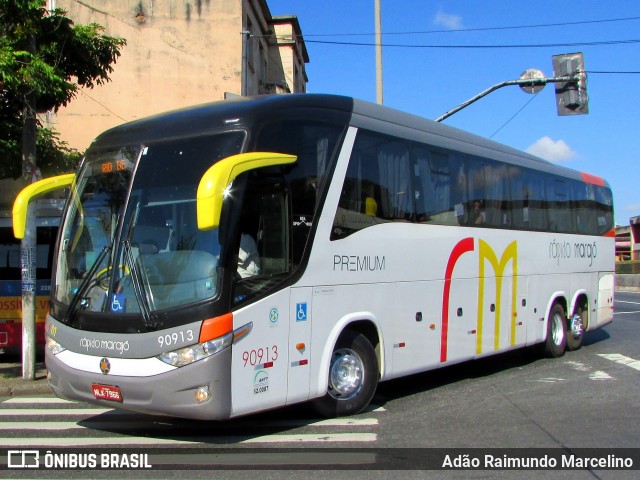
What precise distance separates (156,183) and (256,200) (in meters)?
1.00

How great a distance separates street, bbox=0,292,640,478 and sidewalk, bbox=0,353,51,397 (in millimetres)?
300

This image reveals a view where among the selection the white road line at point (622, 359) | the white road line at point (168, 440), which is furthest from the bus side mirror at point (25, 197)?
the white road line at point (622, 359)

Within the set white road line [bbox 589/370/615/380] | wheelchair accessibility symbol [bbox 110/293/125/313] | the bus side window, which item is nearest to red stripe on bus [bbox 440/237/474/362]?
the bus side window

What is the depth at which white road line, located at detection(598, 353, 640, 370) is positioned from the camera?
445 inches

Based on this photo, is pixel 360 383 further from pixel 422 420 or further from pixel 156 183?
pixel 156 183

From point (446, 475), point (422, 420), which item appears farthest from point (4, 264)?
point (446, 475)

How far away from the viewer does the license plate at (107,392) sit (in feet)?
19.8

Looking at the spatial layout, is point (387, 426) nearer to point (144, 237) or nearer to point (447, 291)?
point (447, 291)

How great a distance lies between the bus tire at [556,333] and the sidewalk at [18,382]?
28.6 ft

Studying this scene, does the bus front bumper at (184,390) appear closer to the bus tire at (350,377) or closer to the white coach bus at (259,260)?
the white coach bus at (259,260)

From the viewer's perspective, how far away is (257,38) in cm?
2447

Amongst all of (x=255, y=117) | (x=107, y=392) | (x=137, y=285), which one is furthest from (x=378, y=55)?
(x=107, y=392)

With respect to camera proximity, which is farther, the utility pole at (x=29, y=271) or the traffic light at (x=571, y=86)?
the traffic light at (x=571, y=86)

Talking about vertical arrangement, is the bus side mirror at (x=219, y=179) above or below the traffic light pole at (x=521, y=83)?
below
